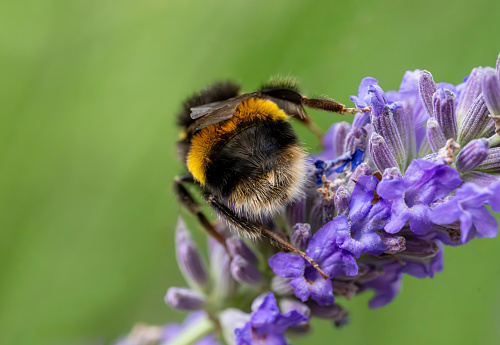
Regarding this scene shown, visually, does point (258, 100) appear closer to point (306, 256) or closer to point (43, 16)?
point (306, 256)

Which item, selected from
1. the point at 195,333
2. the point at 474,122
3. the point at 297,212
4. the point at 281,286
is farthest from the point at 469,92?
the point at 195,333

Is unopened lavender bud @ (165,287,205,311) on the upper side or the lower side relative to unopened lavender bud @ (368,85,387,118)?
upper

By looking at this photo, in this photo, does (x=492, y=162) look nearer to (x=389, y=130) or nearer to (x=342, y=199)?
(x=389, y=130)

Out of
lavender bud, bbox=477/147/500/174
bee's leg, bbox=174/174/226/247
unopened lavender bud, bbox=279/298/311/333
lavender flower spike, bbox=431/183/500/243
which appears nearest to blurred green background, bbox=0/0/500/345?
bee's leg, bbox=174/174/226/247

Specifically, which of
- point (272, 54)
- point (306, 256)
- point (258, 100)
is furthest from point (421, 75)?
point (272, 54)

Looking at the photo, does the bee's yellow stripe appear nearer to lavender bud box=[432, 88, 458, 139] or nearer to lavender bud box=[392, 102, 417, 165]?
lavender bud box=[392, 102, 417, 165]

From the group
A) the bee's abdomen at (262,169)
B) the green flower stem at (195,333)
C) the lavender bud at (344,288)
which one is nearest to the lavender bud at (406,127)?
the bee's abdomen at (262,169)
